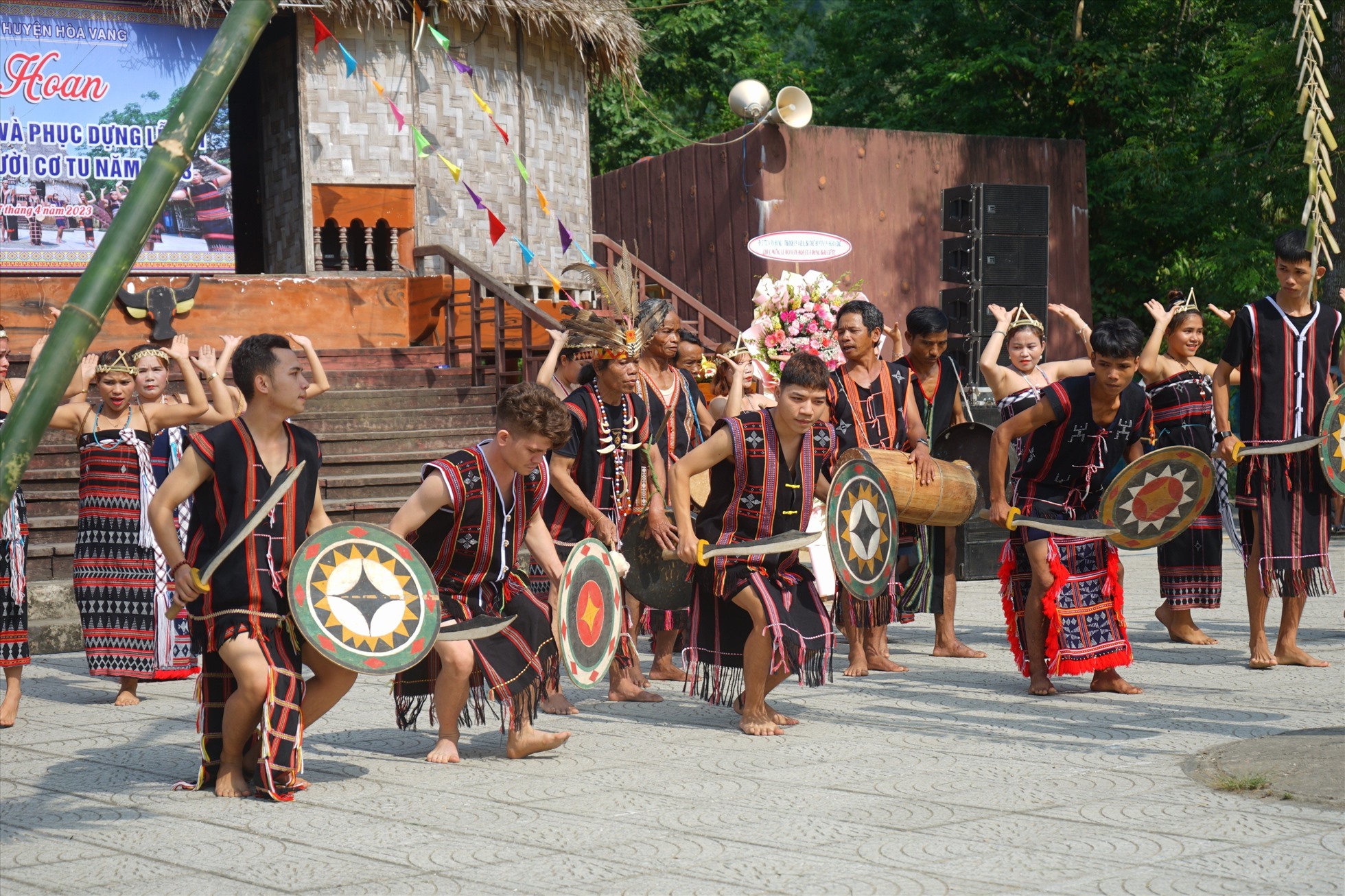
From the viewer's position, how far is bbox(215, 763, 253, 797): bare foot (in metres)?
5.18

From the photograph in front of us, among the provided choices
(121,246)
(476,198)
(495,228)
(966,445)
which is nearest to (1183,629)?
(966,445)

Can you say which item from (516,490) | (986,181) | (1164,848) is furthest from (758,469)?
(986,181)

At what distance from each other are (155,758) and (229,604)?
3.78ft

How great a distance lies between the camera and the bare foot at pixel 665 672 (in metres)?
7.93

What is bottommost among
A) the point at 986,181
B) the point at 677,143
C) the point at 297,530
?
the point at 297,530

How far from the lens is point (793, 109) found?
16.7 meters

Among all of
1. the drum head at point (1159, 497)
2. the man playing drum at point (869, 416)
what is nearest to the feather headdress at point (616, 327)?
the man playing drum at point (869, 416)

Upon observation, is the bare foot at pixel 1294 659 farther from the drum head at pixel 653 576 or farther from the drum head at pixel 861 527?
the drum head at pixel 653 576

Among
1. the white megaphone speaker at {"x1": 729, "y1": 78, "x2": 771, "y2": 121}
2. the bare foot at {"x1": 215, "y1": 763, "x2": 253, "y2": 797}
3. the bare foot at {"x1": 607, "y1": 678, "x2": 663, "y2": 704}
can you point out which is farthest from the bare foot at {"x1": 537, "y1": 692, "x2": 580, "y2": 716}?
the white megaphone speaker at {"x1": 729, "y1": 78, "x2": 771, "y2": 121}

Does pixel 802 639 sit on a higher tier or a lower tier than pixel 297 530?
lower

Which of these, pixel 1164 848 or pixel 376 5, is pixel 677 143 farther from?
pixel 1164 848

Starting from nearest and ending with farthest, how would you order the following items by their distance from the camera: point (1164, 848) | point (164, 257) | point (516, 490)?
point (1164, 848) < point (516, 490) < point (164, 257)

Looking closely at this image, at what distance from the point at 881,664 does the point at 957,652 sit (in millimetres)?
687

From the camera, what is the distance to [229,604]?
518cm
